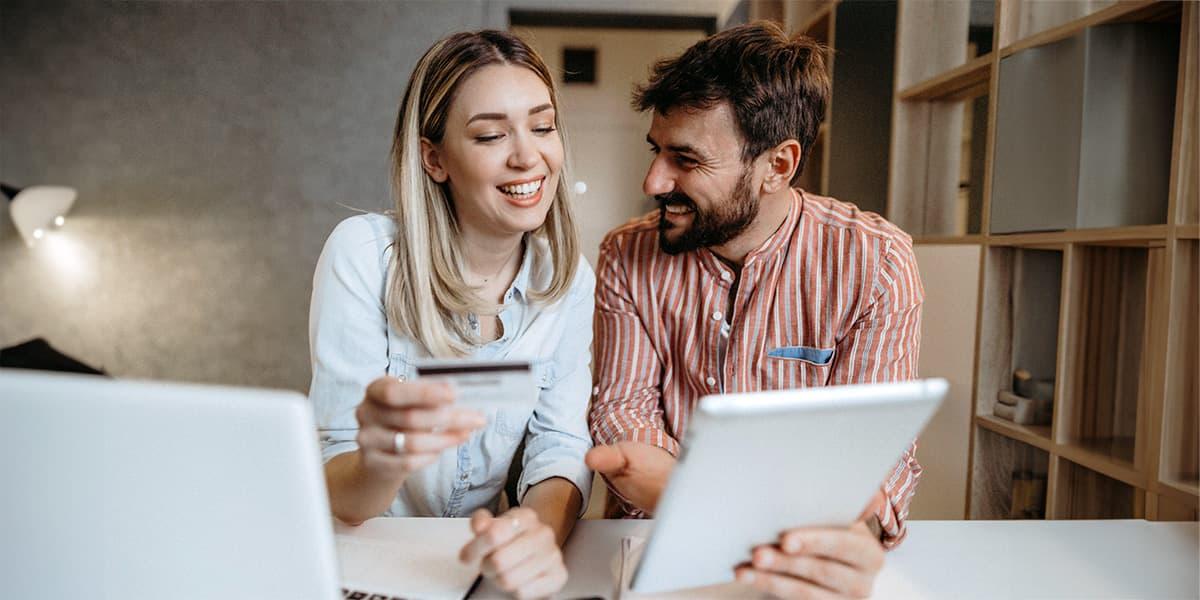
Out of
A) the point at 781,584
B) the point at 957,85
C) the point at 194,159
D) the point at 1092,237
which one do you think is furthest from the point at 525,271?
the point at 194,159

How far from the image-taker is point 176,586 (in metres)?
0.64

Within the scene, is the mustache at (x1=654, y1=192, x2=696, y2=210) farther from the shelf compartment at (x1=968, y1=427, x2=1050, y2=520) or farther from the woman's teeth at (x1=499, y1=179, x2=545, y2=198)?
the shelf compartment at (x1=968, y1=427, x2=1050, y2=520)

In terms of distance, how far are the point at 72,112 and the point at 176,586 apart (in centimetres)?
283

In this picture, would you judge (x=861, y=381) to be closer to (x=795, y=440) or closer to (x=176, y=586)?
(x=795, y=440)

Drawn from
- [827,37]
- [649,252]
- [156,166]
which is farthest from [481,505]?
[156,166]

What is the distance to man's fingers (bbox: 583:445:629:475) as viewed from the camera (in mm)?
896

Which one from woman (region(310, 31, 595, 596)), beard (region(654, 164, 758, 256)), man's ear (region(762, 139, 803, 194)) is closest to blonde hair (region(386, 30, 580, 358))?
Answer: woman (region(310, 31, 595, 596))

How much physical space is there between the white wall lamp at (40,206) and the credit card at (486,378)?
2822mm

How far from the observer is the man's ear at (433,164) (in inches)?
54.4

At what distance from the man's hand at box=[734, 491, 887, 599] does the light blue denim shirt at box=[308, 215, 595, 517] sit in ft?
1.50

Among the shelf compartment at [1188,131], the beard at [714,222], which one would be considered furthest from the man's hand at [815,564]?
the shelf compartment at [1188,131]

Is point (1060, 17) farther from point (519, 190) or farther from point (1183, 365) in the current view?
point (519, 190)

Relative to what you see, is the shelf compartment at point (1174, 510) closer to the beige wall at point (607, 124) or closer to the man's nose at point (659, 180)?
the man's nose at point (659, 180)

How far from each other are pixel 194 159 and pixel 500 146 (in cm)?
192
